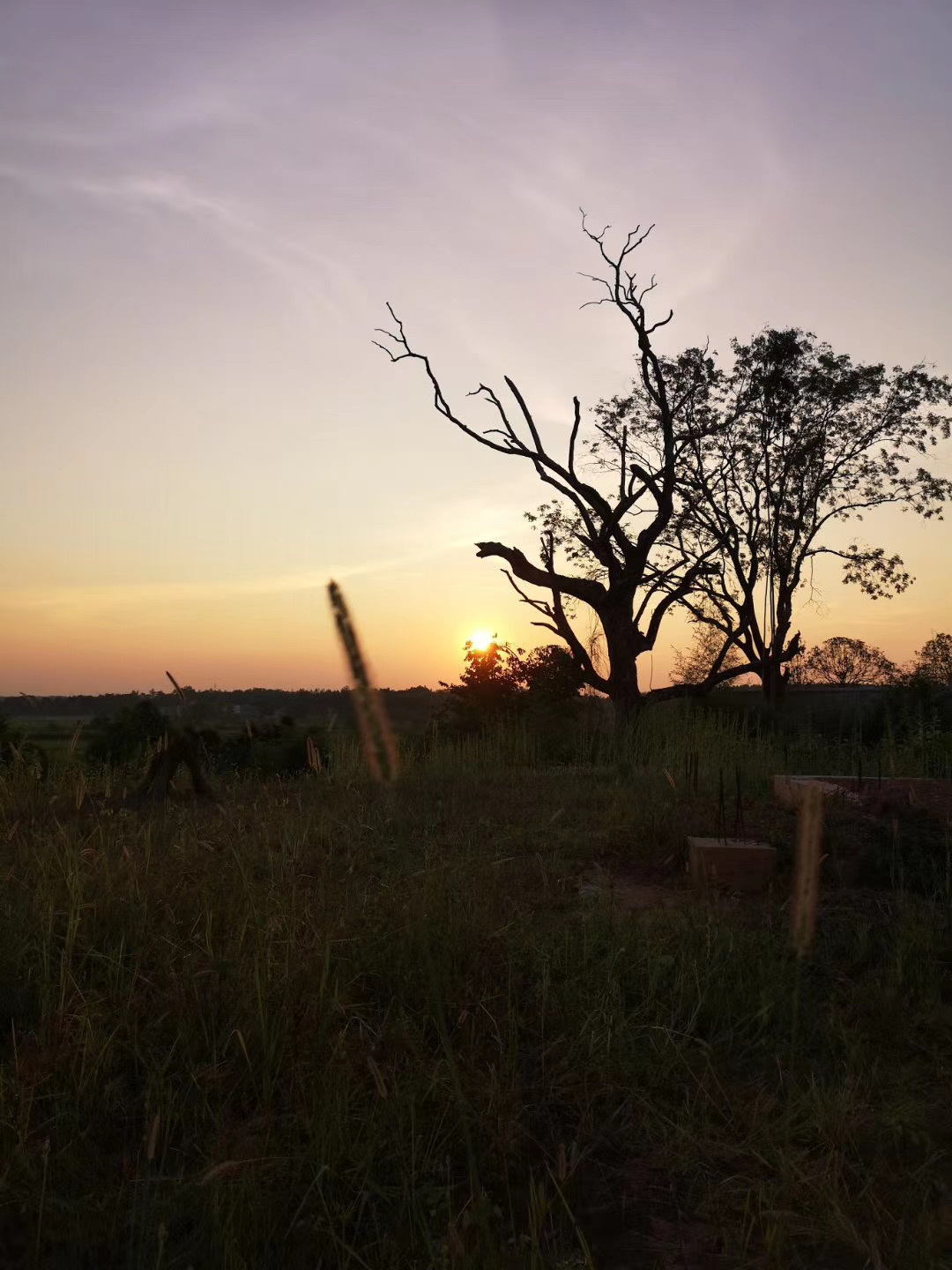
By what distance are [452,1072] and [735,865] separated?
369cm

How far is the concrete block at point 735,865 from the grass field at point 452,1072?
35 cm

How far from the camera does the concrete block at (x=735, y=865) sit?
530cm

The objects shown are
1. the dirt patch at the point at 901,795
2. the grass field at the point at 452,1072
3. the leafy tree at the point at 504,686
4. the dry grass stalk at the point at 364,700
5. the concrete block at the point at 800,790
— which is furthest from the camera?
the leafy tree at the point at 504,686

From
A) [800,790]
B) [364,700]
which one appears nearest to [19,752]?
[800,790]

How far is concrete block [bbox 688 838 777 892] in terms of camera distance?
209 inches

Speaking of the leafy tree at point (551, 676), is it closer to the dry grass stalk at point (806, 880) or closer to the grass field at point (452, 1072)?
the grass field at point (452, 1072)

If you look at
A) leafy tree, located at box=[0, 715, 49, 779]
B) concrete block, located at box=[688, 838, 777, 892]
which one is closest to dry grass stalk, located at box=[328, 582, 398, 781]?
concrete block, located at box=[688, 838, 777, 892]

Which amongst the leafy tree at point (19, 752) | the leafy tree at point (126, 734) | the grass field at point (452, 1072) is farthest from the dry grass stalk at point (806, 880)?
the leafy tree at point (126, 734)

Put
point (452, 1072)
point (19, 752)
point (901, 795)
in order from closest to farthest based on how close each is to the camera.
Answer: point (452, 1072), point (901, 795), point (19, 752)

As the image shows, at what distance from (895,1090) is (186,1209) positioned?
2045 millimetres

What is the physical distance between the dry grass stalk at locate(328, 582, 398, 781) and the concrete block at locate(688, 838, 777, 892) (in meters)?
4.18

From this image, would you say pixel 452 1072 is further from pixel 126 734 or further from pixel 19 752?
pixel 126 734

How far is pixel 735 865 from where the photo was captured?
209 inches

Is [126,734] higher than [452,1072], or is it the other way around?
[126,734]
